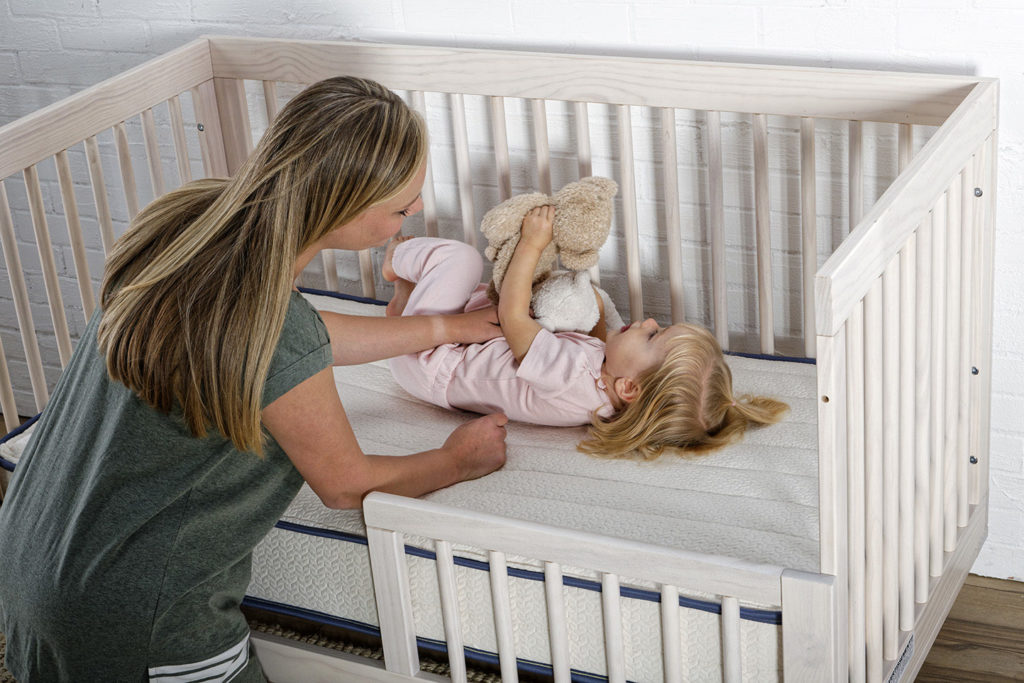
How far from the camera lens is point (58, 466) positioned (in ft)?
3.94

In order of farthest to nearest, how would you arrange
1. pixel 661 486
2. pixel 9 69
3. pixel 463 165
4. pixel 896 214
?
pixel 9 69 < pixel 463 165 < pixel 661 486 < pixel 896 214

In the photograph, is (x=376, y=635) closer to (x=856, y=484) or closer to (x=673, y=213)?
(x=856, y=484)

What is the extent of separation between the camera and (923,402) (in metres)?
1.22

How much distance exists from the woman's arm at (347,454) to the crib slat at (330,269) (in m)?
0.65

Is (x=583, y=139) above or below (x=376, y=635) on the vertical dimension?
above

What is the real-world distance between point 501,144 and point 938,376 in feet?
2.56

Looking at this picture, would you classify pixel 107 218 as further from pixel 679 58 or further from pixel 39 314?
pixel 679 58

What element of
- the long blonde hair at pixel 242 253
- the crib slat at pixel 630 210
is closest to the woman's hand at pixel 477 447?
the long blonde hair at pixel 242 253

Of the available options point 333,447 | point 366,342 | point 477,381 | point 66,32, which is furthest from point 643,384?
point 66,32

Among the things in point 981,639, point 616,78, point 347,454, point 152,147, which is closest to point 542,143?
point 616,78

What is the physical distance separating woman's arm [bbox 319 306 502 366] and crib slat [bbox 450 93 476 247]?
311 millimetres

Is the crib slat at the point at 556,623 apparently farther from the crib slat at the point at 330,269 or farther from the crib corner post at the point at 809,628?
the crib slat at the point at 330,269

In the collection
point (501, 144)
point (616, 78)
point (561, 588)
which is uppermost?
point (616, 78)

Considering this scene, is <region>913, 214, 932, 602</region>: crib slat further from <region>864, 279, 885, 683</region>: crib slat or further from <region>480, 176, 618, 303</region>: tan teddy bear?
<region>480, 176, 618, 303</region>: tan teddy bear
